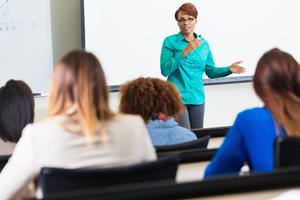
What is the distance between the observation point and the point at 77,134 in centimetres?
156

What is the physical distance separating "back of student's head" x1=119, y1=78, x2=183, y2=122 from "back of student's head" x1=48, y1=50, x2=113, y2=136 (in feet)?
2.72

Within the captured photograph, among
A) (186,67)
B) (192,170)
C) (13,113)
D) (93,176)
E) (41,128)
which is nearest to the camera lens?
(93,176)

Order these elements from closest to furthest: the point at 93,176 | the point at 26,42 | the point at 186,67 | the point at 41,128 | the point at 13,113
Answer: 1. the point at 93,176
2. the point at 41,128
3. the point at 13,113
4. the point at 186,67
5. the point at 26,42

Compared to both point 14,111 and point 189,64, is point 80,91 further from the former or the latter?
point 189,64

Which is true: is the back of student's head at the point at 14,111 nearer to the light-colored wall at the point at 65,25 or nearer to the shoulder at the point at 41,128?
the shoulder at the point at 41,128

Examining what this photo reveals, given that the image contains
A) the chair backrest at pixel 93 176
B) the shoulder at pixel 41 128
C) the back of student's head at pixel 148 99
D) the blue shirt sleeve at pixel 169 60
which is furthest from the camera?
the blue shirt sleeve at pixel 169 60

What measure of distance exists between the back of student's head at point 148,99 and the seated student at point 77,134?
2.72ft

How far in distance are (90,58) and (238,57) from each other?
3339 millimetres

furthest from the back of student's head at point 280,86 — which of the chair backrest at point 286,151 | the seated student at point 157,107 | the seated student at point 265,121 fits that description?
the seated student at point 157,107

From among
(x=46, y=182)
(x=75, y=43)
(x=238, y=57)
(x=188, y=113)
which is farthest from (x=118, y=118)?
(x=238, y=57)

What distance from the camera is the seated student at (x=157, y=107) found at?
7.87 ft

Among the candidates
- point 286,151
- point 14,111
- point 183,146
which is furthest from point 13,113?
point 286,151

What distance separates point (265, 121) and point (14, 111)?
1234mm

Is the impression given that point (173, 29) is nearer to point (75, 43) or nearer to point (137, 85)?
point (75, 43)
